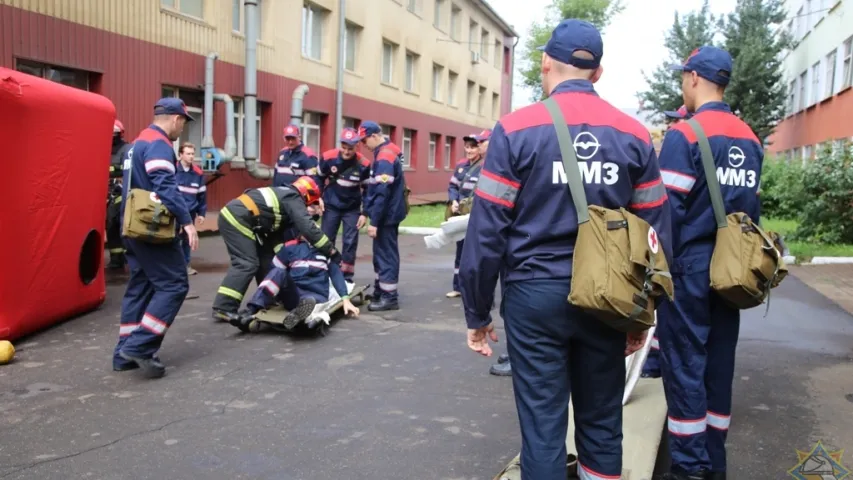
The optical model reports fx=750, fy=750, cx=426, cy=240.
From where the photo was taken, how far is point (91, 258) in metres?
7.25

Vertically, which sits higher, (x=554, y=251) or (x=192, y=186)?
(x=554, y=251)

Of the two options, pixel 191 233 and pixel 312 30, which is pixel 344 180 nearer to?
pixel 191 233

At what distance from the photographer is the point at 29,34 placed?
11.2 metres


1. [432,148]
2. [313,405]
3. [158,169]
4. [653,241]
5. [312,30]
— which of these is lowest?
[313,405]

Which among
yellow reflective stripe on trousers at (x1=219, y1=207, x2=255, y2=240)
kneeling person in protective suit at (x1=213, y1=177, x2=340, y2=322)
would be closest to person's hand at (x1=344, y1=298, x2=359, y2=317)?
kneeling person in protective suit at (x1=213, y1=177, x2=340, y2=322)

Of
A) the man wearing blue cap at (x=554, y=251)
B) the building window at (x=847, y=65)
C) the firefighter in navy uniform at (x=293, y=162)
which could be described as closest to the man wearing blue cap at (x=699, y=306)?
the man wearing blue cap at (x=554, y=251)

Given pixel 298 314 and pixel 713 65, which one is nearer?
pixel 713 65

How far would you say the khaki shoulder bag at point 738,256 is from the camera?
3.33 metres

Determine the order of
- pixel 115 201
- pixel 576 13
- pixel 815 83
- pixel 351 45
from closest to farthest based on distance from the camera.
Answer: pixel 115 201, pixel 351 45, pixel 815 83, pixel 576 13

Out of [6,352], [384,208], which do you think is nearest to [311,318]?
[384,208]

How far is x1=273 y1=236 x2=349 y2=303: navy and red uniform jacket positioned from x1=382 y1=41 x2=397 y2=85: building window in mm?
19031

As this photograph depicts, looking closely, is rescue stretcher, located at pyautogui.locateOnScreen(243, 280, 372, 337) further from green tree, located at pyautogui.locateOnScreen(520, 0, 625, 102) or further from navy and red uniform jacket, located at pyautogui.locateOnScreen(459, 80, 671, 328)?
green tree, located at pyautogui.locateOnScreen(520, 0, 625, 102)

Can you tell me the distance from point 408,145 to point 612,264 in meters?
26.1

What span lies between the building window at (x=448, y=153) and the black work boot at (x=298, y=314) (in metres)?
26.5
